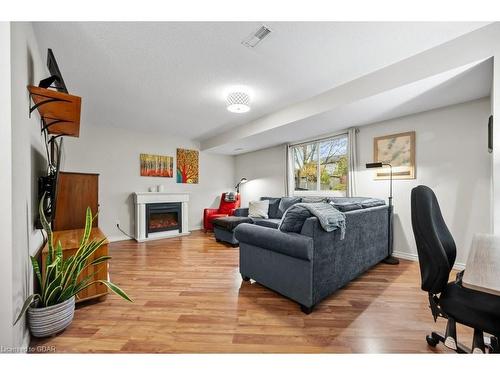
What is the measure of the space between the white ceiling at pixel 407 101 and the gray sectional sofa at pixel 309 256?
1.29 m

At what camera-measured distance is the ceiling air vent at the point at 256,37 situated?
1.70m

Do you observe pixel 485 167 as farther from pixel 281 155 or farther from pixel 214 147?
pixel 214 147

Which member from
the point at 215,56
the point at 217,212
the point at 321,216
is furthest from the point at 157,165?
the point at 321,216

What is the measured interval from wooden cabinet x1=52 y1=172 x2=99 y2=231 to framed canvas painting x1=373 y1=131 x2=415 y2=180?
429 centimetres

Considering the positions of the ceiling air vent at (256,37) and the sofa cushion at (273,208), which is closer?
the ceiling air vent at (256,37)

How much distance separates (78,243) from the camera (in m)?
1.87

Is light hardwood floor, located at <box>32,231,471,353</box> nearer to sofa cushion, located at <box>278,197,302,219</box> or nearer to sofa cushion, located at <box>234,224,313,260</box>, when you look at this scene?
sofa cushion, located at <box>234,224,313,260</box>

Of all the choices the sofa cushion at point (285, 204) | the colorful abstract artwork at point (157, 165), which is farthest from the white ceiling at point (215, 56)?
the sofa cushion at point (285, 204)

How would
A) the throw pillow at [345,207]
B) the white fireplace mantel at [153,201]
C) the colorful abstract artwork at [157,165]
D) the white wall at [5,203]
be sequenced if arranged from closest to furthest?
the white wall at [5,203] < the throw pillow at [345,207] < the white fireplace mantel at [153,201] < the colorful abstract artwork at [157,165]

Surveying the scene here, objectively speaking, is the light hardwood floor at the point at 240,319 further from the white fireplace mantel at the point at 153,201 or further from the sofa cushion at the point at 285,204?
the sofa cushion at the point at 285,204

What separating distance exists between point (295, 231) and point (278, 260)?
1.10ft

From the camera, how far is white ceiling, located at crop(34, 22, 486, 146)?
1691 mm
